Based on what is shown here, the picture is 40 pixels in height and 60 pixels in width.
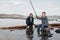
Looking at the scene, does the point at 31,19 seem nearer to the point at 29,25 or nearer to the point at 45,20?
the point at 29,25

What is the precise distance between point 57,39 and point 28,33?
4598 millimetres

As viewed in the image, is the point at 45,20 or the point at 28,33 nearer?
the point at 45,20

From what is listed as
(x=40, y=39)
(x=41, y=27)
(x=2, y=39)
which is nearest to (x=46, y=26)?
(x=41, y=27)

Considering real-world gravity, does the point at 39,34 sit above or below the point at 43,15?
below

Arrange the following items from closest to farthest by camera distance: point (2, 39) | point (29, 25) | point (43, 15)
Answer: point (2, 39)
point (43, 15)
point (29, 25)

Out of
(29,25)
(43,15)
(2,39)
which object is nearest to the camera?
(2,39)

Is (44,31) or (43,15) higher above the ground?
(43,15)

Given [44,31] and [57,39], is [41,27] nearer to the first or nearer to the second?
[44,31]

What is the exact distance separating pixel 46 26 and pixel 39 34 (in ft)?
4.15

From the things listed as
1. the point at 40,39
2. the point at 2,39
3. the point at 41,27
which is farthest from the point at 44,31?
the point at 2,39

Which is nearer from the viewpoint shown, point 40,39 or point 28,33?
point 40,39

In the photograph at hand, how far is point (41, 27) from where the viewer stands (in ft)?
74.8

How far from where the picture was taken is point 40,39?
20703mm

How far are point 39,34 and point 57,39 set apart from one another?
10.4 feet
